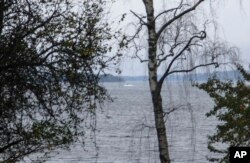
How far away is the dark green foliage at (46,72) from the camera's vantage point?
1182cm

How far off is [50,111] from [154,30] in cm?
328

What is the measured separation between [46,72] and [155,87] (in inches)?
107

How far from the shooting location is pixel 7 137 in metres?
12.6

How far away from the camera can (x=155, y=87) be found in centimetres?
1320

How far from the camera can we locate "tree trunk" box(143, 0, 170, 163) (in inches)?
513

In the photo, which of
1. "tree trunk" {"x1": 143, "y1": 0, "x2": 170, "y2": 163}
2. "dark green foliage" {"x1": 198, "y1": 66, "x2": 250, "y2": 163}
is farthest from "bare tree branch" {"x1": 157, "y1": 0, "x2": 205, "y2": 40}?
"dark green foliage" {"x1": 198, "y1": 66, "x2": 250, "y2": 163}

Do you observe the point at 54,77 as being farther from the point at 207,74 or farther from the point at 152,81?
the point at 207,74

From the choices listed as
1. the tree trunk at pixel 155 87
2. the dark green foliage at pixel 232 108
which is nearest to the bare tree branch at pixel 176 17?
the tree trunk at pixel 155 87

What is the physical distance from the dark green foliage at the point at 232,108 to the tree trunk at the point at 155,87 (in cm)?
274

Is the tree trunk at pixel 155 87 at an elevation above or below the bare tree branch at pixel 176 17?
below

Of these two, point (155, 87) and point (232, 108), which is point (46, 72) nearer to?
point (155, 87)

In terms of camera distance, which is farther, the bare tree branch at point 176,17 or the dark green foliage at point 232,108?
the dark green foliage at point 232,108

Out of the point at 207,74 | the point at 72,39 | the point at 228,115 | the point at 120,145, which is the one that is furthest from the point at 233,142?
the point at 120,145

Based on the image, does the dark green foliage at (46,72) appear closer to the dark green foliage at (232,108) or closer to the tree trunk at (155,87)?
the tree trunk at (155,87)
